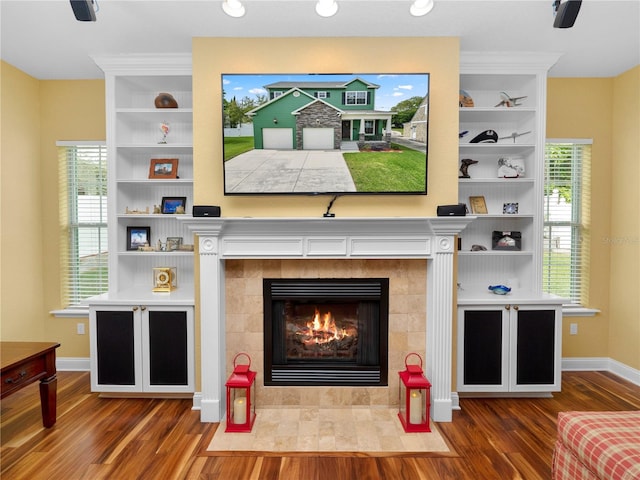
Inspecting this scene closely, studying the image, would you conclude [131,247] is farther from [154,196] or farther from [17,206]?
[17,206]

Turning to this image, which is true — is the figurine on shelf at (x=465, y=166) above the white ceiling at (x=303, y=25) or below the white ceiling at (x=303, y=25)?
below

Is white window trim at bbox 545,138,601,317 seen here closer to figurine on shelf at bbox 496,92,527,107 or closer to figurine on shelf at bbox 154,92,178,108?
figurine on shelf at bbox 496,92,527,107

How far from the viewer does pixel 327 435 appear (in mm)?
2756

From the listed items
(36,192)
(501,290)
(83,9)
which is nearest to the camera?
(83,9)

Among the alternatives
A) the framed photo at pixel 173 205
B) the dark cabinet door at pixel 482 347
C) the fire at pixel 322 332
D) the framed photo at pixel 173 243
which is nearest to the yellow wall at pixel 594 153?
the dark cabinet door at pixel 482 347

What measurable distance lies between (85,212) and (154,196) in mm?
834

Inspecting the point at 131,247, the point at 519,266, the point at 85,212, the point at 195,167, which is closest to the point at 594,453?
the point at 519,266

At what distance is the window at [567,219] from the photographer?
3.95 metres

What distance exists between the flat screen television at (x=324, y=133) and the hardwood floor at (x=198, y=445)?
70.3 inches

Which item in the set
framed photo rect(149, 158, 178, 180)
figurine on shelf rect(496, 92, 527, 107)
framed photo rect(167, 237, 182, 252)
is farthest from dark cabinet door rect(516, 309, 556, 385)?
framed photo rect(149, 158, 178, 180)

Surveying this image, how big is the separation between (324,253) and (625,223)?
295 cm

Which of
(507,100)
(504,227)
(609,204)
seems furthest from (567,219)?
(507,100)

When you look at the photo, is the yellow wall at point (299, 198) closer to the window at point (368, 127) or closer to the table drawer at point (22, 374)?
the window at point (368, 127)

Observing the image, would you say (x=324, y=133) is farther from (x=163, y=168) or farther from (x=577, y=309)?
(x=577, y=309)
